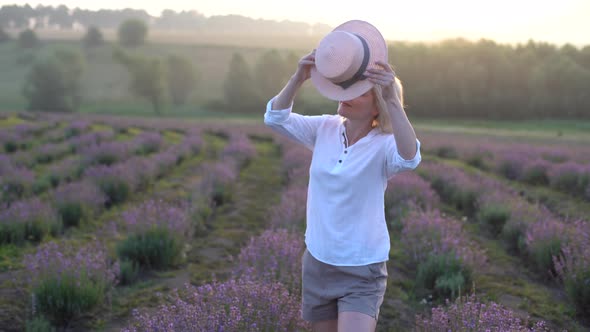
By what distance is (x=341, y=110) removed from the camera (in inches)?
97.7

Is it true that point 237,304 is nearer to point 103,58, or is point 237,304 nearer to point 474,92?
point 474,92

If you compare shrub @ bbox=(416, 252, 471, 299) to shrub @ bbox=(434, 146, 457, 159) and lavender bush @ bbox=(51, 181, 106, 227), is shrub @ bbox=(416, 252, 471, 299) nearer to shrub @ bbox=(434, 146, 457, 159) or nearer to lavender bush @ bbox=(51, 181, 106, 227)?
lavender bush @ bbox=(51, 181, 106, 227)

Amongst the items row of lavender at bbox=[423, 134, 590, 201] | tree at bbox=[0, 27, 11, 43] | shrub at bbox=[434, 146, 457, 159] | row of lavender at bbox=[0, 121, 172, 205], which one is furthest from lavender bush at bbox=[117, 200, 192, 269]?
tree at bbox=[0, 27, 11, 43]

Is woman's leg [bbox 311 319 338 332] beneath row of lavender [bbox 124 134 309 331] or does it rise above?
above

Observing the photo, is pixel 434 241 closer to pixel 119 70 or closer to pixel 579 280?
pixel 579 280

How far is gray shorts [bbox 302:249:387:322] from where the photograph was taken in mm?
2326

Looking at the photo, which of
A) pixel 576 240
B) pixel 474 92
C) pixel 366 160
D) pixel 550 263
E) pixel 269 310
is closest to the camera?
pixel 366 160

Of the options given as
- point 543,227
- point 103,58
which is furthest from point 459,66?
point 103,58

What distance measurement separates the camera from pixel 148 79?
60094mm

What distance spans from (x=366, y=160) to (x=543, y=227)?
4.05m

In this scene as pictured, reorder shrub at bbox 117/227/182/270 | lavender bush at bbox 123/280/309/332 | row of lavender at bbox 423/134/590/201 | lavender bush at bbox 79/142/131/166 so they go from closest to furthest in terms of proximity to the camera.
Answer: lavender bush at bbox 123/280/309/332 < shrub at bbox 117/227/182/270 < row of lavender at bbox 423/134/590/201 < lavender bush at bbox 79/142/131/166

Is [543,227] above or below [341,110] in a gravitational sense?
below

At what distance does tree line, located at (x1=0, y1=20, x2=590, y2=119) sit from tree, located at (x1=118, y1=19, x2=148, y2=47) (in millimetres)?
35349

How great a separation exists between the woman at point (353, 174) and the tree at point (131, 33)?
108 m
